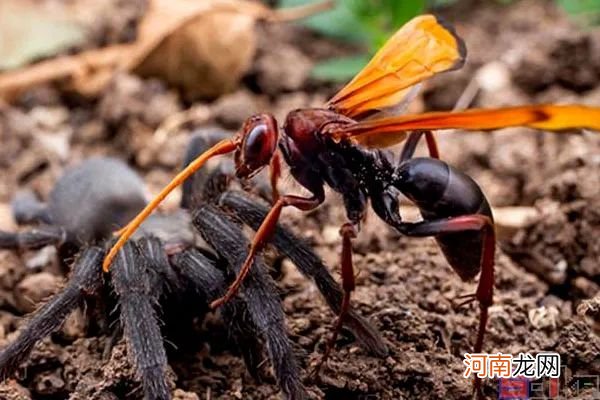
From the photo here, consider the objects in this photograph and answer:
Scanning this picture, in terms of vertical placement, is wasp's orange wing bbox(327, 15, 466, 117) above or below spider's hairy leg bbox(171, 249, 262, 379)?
above

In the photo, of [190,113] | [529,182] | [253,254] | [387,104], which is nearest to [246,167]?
[253,254]

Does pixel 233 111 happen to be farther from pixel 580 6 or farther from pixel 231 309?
pixel 231 309

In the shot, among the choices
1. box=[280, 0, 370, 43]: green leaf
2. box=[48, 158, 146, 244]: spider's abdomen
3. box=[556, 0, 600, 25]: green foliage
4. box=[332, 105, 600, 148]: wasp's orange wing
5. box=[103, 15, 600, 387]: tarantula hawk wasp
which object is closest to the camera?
box=[332, 105, 600, 148]: wasp's orange wing

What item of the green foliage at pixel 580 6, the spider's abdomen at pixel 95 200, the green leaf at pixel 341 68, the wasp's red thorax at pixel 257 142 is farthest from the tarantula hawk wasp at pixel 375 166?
the green leaf at pixel 341 68

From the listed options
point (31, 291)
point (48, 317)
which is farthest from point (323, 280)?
point (31, 291)

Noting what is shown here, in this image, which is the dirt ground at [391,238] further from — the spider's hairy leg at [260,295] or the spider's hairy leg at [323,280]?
the spider's hairy leg at [260,295]

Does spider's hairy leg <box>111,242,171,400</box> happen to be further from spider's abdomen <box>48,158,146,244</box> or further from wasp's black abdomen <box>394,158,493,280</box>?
wasp's black abdomen <box>394,158,493,280</box>

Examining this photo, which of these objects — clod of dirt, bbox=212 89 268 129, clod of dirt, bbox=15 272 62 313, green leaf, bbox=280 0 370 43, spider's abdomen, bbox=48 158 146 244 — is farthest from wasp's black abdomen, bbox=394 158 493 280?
green leaf, bbox=280 0 370 43
